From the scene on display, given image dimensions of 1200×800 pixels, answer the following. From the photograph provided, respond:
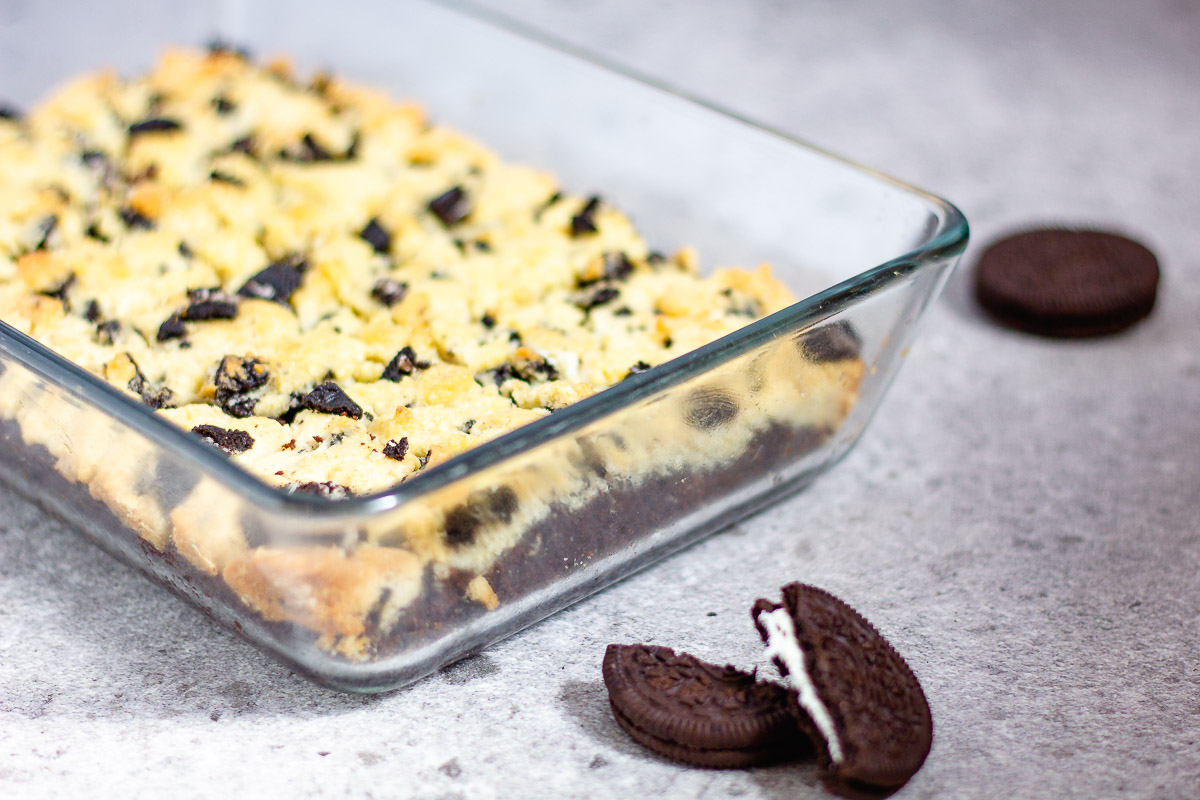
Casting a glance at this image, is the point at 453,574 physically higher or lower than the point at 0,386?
lower

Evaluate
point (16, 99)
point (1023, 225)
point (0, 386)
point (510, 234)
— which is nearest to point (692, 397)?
point (510, 234)

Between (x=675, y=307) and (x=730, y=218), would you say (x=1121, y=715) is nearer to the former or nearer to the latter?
(x=675, y=307)

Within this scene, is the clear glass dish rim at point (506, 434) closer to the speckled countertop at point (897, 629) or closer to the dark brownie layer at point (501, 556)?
the dark brownie layer at point (501, 556)

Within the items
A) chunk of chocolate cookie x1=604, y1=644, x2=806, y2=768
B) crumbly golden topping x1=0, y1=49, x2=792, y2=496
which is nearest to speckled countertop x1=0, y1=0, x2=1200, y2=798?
chunk of chocolate cookie x1=604, y1=644, x2=806, y2=768

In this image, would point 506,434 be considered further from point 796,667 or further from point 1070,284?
point 1070,284

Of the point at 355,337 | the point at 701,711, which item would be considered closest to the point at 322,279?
the point at 355,337
